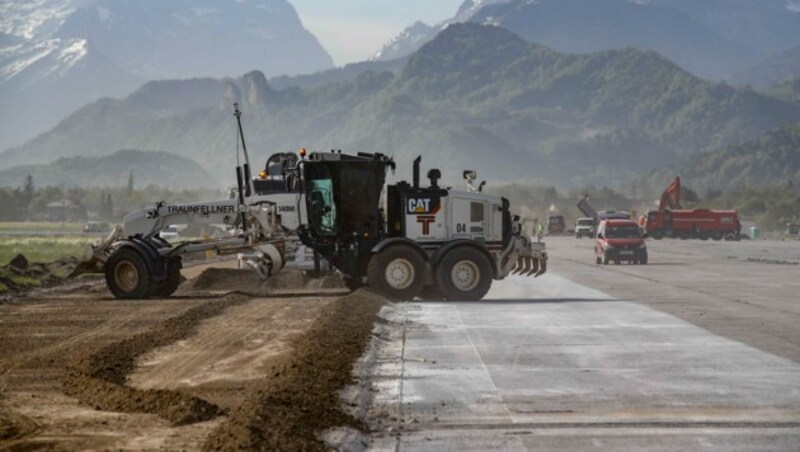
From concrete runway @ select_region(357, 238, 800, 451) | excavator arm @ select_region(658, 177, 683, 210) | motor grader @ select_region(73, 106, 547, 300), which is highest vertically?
excavator arm @ select_region(658, 177, 683, 210)

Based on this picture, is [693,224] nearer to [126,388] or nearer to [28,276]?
[28,276]

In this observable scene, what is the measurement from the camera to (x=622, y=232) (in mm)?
62812

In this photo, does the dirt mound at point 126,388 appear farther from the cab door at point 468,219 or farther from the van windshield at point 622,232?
the van windshield at point 622,232

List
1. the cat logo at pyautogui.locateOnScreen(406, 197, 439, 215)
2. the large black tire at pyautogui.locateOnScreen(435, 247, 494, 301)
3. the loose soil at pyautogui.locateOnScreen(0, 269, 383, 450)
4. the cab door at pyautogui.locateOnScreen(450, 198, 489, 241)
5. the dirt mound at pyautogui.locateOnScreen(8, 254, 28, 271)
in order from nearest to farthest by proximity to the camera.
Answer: the loose soil at pyautogui.locateOnScreen(0, 269, 383, 450), the large black tire at pyautogui.locateOnScreen(435, 247, 494, 301), the cat logo at pyautogui.locateOnScreen(406, 197, 439, 215), the cab door at pyautogui.locateOnScreen(450, 198, 489, 241), the dirt mound at pyautogui.locateOnScreen(8, 254, 28, 271)

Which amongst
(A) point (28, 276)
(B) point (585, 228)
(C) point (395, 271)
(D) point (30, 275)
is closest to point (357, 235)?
(C) point (395, 271)

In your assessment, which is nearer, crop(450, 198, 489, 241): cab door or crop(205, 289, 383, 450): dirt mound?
crop(205, 289, 383, 450): dirt mound

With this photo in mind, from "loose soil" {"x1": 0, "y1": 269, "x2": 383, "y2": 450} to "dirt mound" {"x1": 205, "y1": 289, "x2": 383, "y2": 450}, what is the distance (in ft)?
0.08

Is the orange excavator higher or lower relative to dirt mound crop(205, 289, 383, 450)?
higher

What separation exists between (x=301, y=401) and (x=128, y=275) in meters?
19.9

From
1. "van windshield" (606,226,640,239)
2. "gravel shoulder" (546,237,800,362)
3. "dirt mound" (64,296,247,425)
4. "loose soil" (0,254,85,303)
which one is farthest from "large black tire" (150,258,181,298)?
"van windshield" (606,226,640,239)

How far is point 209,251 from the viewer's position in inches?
1369

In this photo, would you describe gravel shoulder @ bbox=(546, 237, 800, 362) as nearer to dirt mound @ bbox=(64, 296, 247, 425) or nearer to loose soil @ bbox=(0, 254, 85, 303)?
dirt mound @ bbox=(64, 296, 247, 425)

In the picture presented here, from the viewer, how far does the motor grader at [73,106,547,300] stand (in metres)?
33.3

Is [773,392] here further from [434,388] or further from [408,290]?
[408,290]
